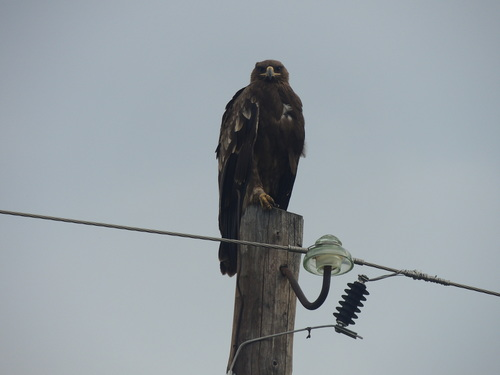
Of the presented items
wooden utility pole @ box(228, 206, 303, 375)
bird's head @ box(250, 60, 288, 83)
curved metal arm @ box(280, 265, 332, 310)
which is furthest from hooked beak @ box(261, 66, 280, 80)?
curved metal arm @ box(280, 265, 332, 310)

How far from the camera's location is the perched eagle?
6148mm

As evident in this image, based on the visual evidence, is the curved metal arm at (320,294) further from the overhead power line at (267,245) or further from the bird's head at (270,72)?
the bird's head at (270,72)

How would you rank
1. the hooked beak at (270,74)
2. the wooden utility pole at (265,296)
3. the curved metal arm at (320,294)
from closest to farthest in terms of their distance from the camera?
the curved metal arm at (320,294) < the wooden utility pole at (265,296) < the hooked beak at (270,74)

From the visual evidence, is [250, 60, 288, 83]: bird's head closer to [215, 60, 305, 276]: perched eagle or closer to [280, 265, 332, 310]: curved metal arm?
[215, 60, 305, 276]: perched eagle

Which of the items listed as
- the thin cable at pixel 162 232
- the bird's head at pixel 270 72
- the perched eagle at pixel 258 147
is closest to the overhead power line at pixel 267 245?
the thin cable at pixel 162 232

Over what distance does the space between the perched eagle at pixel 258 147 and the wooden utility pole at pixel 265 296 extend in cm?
159

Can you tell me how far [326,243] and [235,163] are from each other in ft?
9.10

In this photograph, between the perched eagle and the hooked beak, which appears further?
the hooked beak

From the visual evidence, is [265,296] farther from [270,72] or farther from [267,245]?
[270,72]

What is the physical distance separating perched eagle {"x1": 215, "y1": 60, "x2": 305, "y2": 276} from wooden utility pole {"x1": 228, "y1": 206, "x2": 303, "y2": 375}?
1.59 metres

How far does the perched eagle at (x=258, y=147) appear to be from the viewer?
615cm

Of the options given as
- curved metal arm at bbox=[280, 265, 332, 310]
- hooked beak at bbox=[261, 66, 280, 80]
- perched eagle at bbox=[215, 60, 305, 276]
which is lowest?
curved metal arm at bbox=[280, 265, 332, 310]

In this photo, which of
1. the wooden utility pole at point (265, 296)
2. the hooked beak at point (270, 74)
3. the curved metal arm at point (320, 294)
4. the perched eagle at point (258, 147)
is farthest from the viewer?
the hooked beak at point (270, 74)

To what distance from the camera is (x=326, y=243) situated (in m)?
3.74
